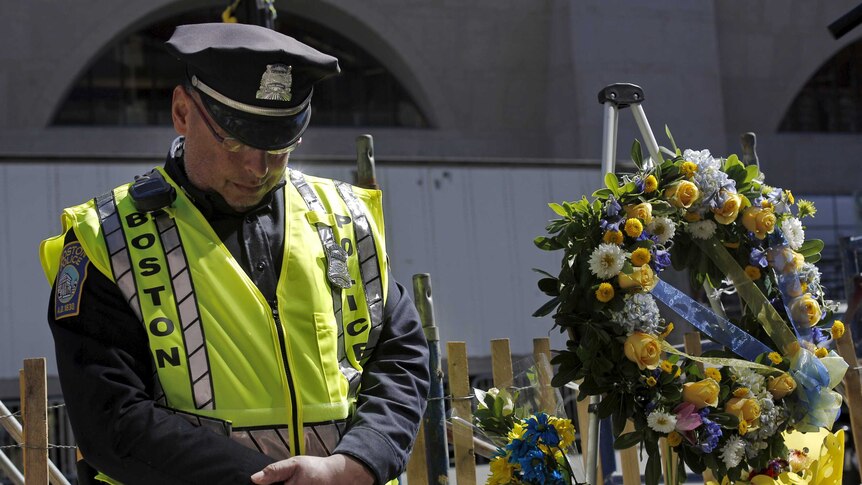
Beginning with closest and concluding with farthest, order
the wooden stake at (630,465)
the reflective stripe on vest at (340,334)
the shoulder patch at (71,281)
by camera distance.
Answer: the shoulder patch at (71,281), the reflective stripe on vest at (340,334), the wooden stake at (630,465)

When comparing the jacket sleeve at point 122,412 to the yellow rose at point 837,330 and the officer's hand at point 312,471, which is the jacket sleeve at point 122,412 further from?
the yellow rose at point 837,330

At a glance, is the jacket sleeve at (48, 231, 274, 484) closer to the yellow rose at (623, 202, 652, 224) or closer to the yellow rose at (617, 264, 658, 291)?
the yellow rose at (617, 264, 658, 291)

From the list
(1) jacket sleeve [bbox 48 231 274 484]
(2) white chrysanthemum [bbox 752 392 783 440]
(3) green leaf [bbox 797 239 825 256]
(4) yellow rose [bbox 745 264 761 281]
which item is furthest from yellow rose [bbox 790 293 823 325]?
(1) jacket sleeve [bbox 48 231 274 484]

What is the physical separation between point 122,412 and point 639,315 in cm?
185

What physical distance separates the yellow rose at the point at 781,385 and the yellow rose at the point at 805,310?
27 cm

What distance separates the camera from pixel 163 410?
8.93 ft

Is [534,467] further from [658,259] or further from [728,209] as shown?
[728,209]

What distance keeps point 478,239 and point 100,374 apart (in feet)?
33.3

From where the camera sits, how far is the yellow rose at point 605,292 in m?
3.90

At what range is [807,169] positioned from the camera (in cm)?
2145

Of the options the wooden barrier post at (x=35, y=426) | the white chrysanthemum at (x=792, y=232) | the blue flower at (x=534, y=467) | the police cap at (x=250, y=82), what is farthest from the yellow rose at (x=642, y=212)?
the wooden barrier post at (x=35, y=426)

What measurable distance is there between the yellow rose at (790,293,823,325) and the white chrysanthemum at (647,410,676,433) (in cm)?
70

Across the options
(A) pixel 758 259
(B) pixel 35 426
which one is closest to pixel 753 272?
(A) pixel 758 259

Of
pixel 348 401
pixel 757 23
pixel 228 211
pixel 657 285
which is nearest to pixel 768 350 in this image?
pixel 657 285
